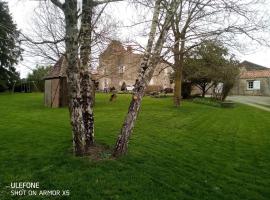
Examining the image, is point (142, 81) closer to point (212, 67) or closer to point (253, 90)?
point (212, 67)

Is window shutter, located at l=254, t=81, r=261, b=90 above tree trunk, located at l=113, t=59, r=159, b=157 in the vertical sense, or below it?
above

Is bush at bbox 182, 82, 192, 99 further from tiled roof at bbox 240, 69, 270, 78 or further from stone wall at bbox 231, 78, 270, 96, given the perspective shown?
tiled roof at bbox 240, 69, 270, 78

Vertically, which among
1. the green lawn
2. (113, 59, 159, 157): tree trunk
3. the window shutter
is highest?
the window shutter

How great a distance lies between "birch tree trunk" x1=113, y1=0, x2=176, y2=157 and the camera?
22.7ft

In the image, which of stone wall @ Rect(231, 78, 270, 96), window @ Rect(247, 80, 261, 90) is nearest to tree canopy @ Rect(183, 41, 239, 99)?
stone wall @ Rect(231, 78, 270, 96)

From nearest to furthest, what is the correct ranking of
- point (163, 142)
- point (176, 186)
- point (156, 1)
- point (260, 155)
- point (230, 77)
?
point (176, 186), point (156, 1), point (260, 155), point (163, 142), point (230, 77)

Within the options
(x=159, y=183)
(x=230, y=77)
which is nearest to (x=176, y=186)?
(x=159, y=183)

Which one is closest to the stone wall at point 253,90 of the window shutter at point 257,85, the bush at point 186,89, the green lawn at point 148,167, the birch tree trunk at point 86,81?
the window shutter at point 257,85

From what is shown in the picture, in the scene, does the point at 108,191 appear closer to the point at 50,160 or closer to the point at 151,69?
the point at 50,160

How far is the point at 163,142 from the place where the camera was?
9.61 m

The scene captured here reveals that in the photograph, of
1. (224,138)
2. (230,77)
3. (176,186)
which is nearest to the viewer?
(176,186)

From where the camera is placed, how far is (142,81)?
6.98 metres

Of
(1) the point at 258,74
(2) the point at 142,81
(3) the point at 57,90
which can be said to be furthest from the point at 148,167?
(1) the point at 258,74

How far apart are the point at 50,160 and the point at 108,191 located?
220 centimetres
